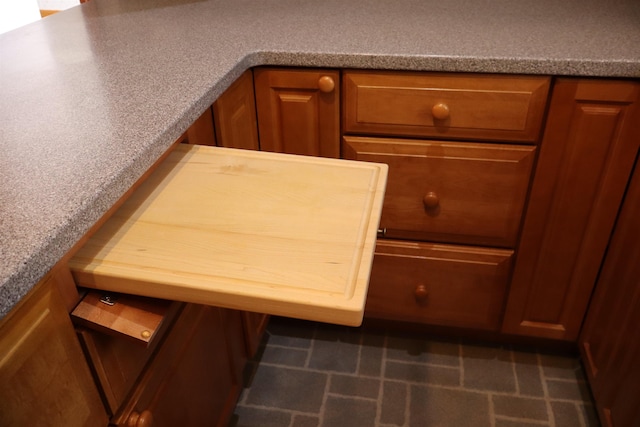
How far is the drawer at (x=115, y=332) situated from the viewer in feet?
2.17

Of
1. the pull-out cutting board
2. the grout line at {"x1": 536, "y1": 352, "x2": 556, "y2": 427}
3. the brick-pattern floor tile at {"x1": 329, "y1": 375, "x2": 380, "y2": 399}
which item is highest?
the pull-out cutting board

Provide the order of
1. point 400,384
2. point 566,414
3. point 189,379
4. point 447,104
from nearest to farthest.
A: 1. point 189,379
2. point 447,104
3. point 566,414
4. point 400,384

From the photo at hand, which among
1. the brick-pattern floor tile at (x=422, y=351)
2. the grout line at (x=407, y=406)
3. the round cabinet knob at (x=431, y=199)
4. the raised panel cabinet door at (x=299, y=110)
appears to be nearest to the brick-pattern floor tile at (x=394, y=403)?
the grout line at (x=407, y=406)

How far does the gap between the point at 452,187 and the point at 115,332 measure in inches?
34.3

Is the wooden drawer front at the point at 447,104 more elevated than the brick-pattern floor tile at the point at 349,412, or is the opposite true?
the wooden drawer front at the point at 447,104

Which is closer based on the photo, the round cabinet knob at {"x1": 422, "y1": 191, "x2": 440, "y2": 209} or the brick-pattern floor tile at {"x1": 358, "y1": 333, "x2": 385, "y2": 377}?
the round cabinet knob at {"x1": 422, "y1": 191, "x2": 440, "y2": 209}

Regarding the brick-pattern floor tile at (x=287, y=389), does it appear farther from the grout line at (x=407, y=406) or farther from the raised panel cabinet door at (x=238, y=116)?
the raised panel cabinet door at (x=238, y=116)

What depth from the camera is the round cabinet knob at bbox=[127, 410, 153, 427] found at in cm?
78

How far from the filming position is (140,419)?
791mm

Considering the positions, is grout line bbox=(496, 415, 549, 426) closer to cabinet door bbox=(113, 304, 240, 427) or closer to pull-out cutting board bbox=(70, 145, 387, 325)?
cabinet door bbox=(113, 304, 240, 427)

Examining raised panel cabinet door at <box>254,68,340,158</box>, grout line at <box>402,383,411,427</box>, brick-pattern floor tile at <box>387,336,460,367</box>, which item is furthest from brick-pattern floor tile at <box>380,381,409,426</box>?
raised panel cabinet door at <box>254,68,340,158</box>

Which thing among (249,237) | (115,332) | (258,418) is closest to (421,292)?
(258,418)

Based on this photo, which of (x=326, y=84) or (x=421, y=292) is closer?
(x=326, y=84)

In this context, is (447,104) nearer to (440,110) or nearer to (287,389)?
(440,110)
